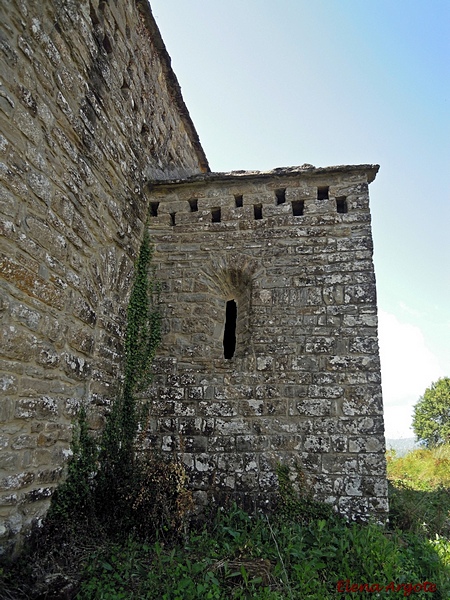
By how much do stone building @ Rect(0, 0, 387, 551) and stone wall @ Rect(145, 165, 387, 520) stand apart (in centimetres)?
2

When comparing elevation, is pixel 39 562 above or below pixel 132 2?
below

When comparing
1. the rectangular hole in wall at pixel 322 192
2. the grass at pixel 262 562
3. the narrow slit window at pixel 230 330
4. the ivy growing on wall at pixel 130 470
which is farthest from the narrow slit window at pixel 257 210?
the grass at pixel 262 562

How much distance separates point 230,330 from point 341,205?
2.18m

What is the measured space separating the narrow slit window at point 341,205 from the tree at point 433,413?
27.9 meters

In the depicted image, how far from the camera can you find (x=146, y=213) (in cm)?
580

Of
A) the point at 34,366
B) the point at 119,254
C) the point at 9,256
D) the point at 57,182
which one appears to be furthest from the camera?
the point at 119,254

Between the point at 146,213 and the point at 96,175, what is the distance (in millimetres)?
1433

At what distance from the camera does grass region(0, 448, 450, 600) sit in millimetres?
3045

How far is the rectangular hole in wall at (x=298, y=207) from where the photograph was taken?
5.58 metres

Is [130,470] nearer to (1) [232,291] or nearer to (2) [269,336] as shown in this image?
(2) [269,336]

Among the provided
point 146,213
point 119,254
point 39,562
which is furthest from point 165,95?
point 39,562

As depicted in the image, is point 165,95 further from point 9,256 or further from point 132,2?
point 9,256

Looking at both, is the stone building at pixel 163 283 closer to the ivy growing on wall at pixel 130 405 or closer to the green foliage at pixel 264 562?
the ivy growing on wall at pixel 130 405

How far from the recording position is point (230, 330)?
574 centimetres
